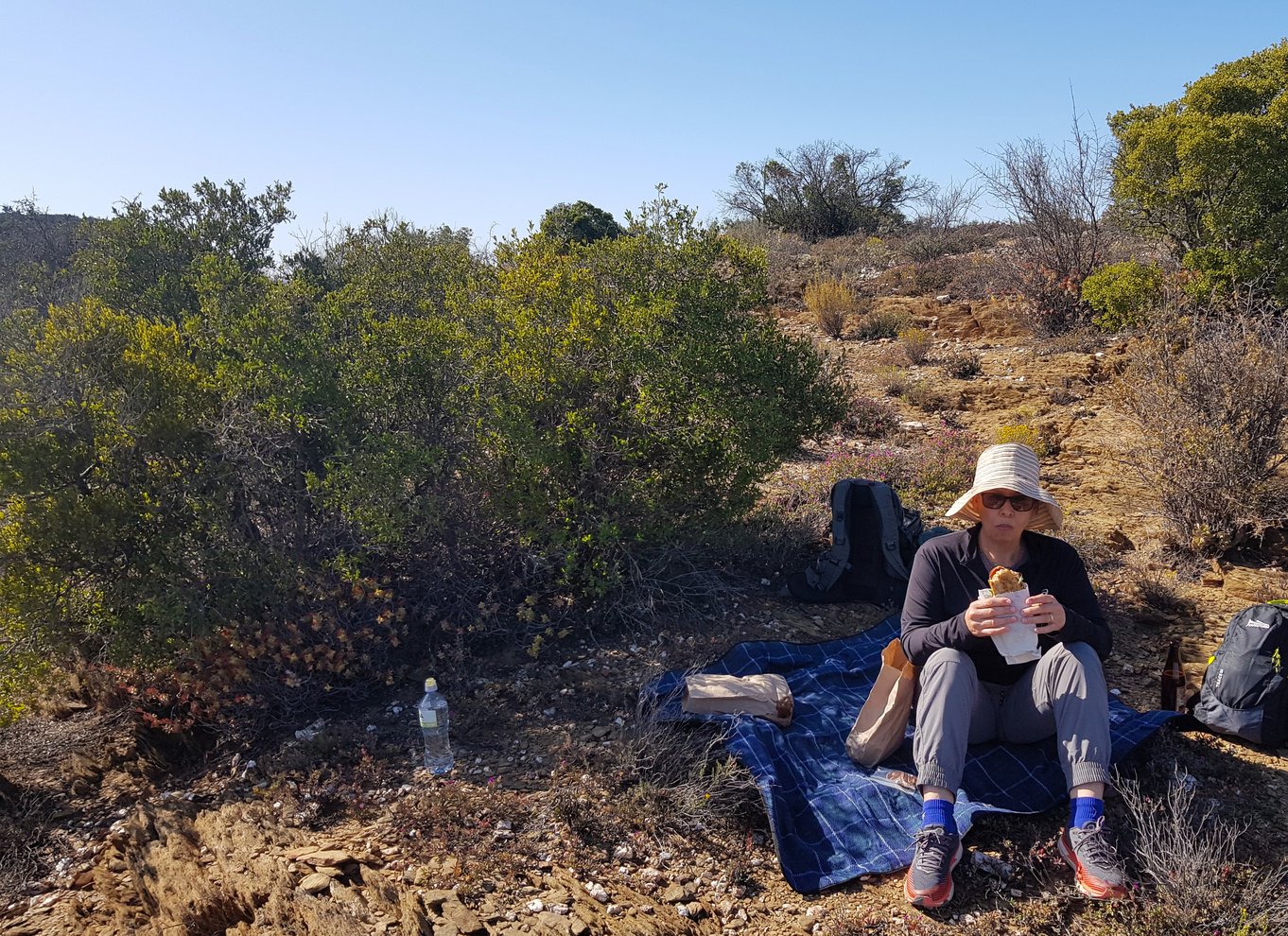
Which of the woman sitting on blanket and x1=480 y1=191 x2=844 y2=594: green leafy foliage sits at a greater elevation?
x1=480 y1=191 x2=844 y2=594: green leafy foliage

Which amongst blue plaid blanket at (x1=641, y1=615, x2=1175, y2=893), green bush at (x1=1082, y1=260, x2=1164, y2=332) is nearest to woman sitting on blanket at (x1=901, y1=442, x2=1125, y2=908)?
blue plaid blanket at (x1=641, y1=615, x2=1175, y2=893)

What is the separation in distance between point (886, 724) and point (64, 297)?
29.7 feet

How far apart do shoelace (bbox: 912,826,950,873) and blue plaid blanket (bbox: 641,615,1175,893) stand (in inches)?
6.4

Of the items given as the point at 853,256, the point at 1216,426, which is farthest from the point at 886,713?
the point at 853,256

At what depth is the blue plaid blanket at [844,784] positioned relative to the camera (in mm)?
2527

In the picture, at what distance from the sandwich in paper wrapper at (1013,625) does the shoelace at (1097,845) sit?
1.59 ft

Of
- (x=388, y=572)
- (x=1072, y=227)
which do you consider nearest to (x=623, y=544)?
(x=388, y=572)

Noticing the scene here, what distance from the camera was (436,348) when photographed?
4.01 m

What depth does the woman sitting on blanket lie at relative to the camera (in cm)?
233

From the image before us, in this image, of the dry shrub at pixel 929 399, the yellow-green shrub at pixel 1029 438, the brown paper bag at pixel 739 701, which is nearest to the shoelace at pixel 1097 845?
the brown paper bag at pixel 739 701

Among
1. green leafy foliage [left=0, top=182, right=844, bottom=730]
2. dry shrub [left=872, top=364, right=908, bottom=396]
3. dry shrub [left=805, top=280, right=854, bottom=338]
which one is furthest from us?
dry shrub [left=805, top=280, right=854, bottom=338]

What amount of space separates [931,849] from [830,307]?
990cm

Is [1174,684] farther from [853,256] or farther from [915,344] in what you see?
[853,256]

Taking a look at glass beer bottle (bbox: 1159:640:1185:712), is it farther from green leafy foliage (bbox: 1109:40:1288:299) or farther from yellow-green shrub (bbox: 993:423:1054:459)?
green leafy foliage (bbox: 1109:40:1288:299)
